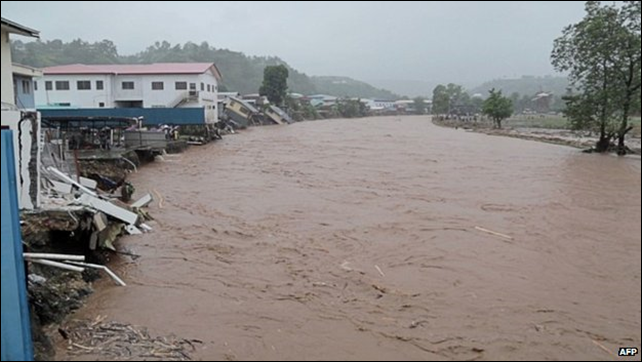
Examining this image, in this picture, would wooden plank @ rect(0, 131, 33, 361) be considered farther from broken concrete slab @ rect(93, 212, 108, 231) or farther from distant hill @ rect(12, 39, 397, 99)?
distant hill @ rect(12, 39, 397, 99)

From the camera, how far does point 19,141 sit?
584 centimetres

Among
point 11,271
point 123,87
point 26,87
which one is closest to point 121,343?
point 11,271

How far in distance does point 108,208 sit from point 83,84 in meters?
25.3

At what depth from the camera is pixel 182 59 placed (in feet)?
248

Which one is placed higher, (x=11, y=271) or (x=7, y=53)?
(x=7, y=53)

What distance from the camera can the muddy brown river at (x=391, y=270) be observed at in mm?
4734

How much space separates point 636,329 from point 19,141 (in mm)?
6924

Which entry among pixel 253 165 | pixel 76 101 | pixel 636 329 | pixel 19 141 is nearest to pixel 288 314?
pixel 636 329

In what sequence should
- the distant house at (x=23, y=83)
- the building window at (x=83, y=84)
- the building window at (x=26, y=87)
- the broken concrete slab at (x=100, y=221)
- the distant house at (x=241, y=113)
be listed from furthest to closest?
the distant house at (x=241, y=113) < the building window at (x=83, y=84) < the building window at (x=26, y=87) < the distant house at (x=23, y=83) < the broken concrete slab at (x=100, y=221)

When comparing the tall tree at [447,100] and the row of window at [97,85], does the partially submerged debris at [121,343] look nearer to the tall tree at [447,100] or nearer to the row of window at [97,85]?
the row of window at [97,85]

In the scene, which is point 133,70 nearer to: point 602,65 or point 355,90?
point 602,65

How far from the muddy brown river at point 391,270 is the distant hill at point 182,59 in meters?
29.9

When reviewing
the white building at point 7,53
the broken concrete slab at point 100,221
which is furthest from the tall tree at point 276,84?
the white building at point 7,53

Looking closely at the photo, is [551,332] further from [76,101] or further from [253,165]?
[76,101]
